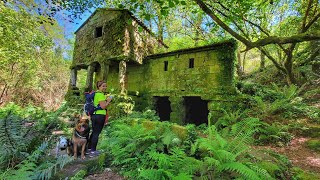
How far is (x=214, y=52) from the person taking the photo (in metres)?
10.3

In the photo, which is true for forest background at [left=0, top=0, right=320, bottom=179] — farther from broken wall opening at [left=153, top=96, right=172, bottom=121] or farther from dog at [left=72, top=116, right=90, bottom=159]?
broken wall opening at [left=153, top=96, right=172, bottom=121]

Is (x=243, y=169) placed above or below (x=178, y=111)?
below

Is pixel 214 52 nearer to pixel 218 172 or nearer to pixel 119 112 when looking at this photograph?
pixel 119 112

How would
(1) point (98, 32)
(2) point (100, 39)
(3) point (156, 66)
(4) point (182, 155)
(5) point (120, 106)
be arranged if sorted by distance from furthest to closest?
(1) point (98, 32) → (2) point (100, 39) → (3) point (156, 66) → (5) point (120, 106) → (4) point (182, 155)

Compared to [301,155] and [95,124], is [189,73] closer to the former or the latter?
[301,155]

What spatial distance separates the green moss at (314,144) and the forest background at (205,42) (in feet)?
2.86

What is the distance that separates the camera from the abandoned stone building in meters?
10.0

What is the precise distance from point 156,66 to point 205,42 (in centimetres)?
527

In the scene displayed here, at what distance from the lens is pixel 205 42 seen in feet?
51.4

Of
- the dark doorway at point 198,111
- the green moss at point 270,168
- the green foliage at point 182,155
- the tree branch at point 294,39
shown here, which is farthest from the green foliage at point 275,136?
the dark doorway at point 198,111

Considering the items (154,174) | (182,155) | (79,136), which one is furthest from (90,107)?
(154,174)

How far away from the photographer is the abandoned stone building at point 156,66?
10031mm

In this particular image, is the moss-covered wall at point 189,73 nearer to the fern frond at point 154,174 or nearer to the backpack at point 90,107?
the backpack at point 90,107

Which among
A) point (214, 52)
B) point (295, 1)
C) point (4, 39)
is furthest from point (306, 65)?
point (4, 39)
